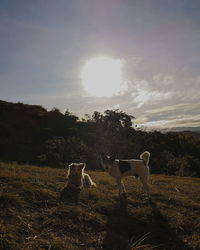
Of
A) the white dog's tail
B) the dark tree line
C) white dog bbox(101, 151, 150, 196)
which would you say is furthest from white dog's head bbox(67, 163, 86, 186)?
the dark tree line

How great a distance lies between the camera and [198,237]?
768 centimetres

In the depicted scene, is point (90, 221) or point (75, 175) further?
point (75, 175)

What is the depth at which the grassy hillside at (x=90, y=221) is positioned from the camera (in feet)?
21.1

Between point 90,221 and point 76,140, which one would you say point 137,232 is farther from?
point 76,140

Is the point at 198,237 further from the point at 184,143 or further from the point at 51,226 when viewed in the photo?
the point at 184,143

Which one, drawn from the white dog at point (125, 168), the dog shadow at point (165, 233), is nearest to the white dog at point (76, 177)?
the white dog at point (125, 168)

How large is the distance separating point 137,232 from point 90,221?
1.40 m

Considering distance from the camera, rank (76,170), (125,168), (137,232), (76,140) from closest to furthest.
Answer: (137,232) < (125,168) < (76,170) < (76,140)

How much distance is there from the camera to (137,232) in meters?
7.60

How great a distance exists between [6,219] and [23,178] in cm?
418

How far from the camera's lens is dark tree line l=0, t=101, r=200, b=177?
3078 centimetres

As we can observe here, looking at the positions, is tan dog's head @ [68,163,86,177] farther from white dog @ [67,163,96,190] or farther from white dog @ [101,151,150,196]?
white dog @ [101,151,150,196]

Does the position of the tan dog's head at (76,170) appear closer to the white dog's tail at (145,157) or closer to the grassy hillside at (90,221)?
the grassy hillside at (90,221)

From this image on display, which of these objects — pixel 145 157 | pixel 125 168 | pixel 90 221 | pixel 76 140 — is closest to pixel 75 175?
pixel 125 168
